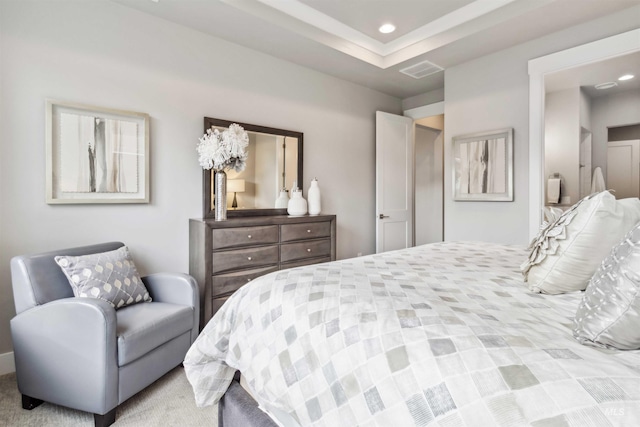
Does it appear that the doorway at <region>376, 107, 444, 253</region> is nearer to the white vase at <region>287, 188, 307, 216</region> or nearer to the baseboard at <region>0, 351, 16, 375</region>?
the white vase at <region>287, 188, 307, 216</region>

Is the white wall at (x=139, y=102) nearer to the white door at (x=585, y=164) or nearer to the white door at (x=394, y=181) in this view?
the white door at (x=394, y=181)

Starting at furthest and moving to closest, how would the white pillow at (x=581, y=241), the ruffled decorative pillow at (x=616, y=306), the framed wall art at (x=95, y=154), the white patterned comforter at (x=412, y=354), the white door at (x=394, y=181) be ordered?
the white door at (x=394, y=181), the framed wall art at (x=95, y=154), the white pillow at (x=581, y=241), the ruffled decorative pillow at (x=616, y=306), the white patterned comforter at (x=412, y=354)

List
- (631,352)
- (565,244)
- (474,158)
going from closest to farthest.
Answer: (631,352), (565,244), (474,158)

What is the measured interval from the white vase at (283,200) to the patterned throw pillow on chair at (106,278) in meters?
1.54

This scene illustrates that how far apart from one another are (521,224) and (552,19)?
1.77m

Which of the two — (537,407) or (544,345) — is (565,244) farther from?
(537,407)

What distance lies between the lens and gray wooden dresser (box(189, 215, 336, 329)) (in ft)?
8.40

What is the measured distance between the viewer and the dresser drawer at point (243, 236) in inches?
102

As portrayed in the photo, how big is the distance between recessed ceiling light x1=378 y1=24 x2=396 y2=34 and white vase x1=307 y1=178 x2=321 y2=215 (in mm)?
1627

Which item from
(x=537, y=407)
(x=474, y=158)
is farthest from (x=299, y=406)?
(x=474, y=158)

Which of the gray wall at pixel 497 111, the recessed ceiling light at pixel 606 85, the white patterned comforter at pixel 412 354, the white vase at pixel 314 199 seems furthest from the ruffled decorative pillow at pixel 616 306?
the recessed ceiling light at pixel 606 85

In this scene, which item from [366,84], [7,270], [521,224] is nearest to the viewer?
[7,270]

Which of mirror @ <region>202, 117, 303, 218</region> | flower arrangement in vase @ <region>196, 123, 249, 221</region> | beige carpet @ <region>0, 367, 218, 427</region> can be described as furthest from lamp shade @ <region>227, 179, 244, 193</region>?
beige carpet @ <region>0, 367, 218, 427</region>

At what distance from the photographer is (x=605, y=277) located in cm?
75
